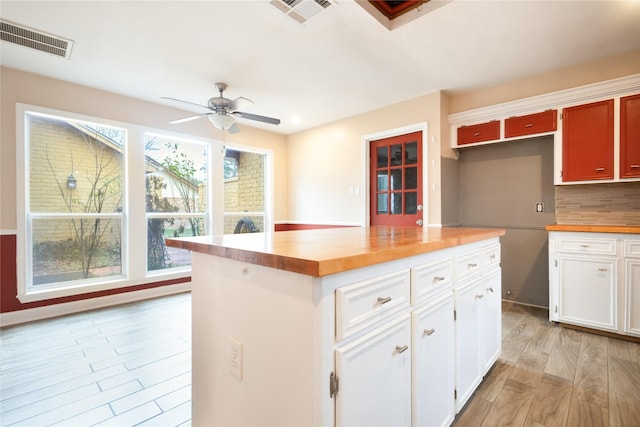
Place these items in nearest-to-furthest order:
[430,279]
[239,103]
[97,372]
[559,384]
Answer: [430,279] → [559,384] → [97,372] → [239,103]

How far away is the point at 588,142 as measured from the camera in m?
2.84

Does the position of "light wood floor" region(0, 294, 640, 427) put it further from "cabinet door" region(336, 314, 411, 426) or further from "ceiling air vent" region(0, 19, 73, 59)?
"ceiling air vent" region(0, 19, 73, 59)

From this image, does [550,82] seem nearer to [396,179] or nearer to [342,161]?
[396,179]

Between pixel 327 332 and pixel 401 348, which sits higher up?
pixel 327 332

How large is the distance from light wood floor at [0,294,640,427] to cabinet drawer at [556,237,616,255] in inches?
29.4

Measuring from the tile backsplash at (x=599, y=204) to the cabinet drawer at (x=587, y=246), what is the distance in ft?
1.76

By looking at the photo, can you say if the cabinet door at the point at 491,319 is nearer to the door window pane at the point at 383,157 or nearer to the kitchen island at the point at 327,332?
the kitchen island at the point at 327,332

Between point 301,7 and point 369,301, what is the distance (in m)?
2.13

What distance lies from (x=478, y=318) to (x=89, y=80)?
14.4 feet

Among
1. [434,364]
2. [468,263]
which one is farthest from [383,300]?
[468,263]

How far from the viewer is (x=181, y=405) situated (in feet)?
5.49

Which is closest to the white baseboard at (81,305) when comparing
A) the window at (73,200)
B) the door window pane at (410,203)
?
the window at (73,200)

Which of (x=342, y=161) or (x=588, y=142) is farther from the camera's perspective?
(x=342, y=161)

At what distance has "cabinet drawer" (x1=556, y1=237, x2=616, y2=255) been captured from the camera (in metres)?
2.55
